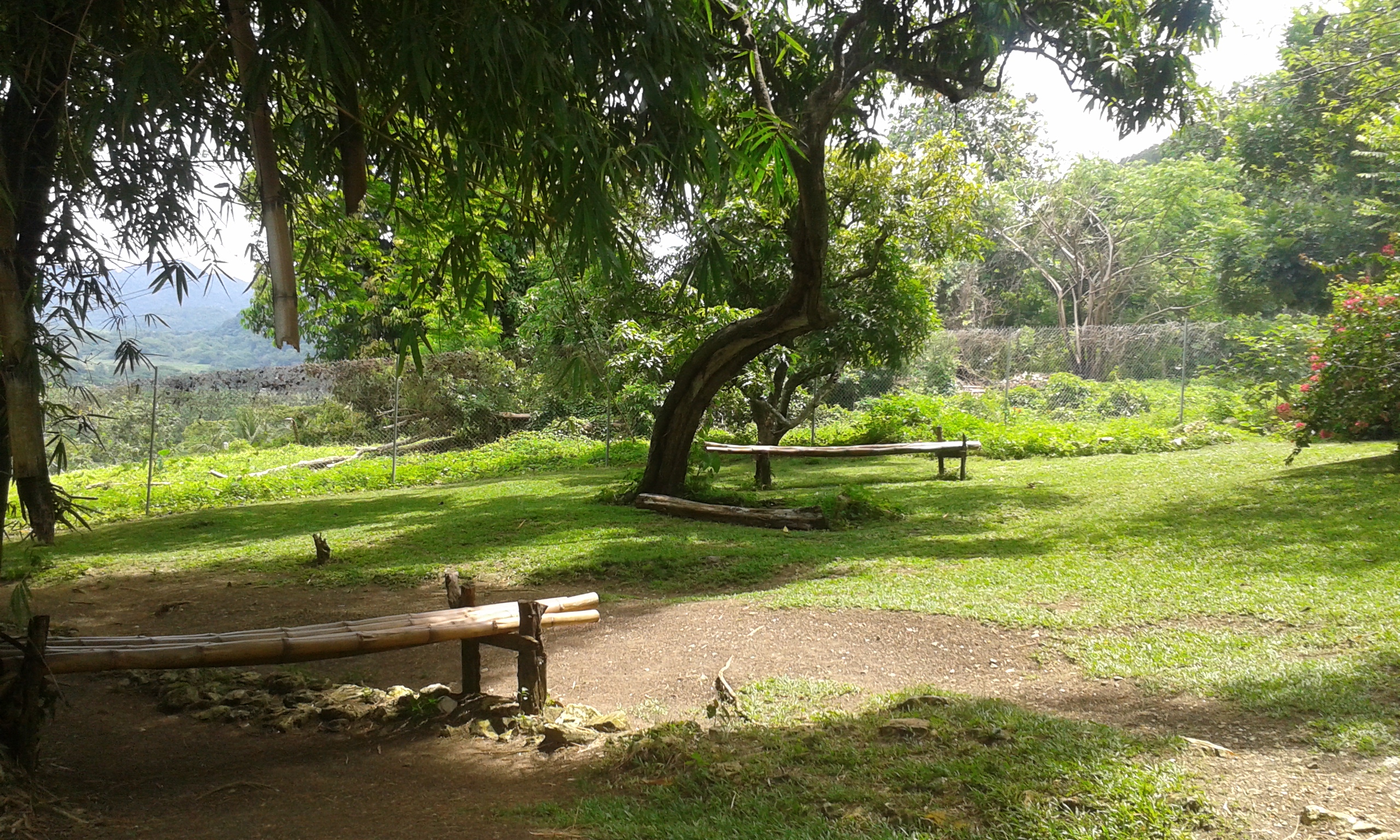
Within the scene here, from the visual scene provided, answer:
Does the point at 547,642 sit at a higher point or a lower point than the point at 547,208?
lower

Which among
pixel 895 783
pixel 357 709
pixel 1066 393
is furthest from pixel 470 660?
pixel 1066 393

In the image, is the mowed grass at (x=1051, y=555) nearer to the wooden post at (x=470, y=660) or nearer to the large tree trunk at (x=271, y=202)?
the wooden post at (x=470, y=660)

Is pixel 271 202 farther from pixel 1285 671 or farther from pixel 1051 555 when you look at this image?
pixel 1051 555

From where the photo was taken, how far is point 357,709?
4.55 metres

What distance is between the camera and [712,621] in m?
6.01

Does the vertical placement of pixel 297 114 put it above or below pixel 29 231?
above

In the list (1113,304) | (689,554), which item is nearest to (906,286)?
(689,554)

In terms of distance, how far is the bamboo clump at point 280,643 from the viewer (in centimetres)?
353

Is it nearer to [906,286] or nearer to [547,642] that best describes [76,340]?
[547,642]

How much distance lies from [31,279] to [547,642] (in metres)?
3.39

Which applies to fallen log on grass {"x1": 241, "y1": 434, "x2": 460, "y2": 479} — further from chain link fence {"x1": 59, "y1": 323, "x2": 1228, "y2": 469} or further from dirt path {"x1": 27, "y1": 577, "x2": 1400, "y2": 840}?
dirt path {"x1": 27, "y1": 577, "x2": 1400, "y2": 840}

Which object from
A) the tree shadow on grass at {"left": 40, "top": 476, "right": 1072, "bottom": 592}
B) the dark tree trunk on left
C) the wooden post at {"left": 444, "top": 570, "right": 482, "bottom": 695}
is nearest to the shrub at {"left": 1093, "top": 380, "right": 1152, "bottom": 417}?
the tree shadow on grass at {"left": 40, "top": 476, "right": 1072, "bottom": 592}

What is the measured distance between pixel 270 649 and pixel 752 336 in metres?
7.11

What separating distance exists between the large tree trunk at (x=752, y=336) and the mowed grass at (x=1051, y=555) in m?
1.10
